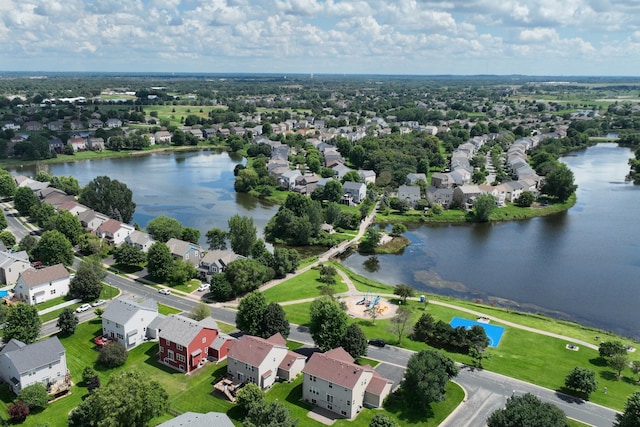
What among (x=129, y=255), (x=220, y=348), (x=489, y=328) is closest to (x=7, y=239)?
(x=129, y=255)

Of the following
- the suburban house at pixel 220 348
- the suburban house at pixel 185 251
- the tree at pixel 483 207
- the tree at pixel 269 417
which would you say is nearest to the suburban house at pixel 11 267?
the suburban house at pixel 185 251

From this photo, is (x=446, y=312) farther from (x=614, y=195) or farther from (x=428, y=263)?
(x=614, y=195)

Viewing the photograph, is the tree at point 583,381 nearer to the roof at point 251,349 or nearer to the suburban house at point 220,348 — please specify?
the roof at point 251,349

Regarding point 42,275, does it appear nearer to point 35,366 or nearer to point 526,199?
point 35,366

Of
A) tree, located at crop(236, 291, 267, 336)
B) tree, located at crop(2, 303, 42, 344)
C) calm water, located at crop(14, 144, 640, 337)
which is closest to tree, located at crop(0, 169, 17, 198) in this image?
calm water, located at crop(14, 144, 640, 337)

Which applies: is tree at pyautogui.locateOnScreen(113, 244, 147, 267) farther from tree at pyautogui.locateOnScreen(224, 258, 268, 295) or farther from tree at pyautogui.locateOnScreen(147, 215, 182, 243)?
tree at pyautogui.locateOnScreen(224, 258, 268, 295)

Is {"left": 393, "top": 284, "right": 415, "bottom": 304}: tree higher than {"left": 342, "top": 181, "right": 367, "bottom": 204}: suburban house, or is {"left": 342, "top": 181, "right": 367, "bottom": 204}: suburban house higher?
{"left": 342, "top": 181, "right": 367, "bottom": 204}: suburban house
